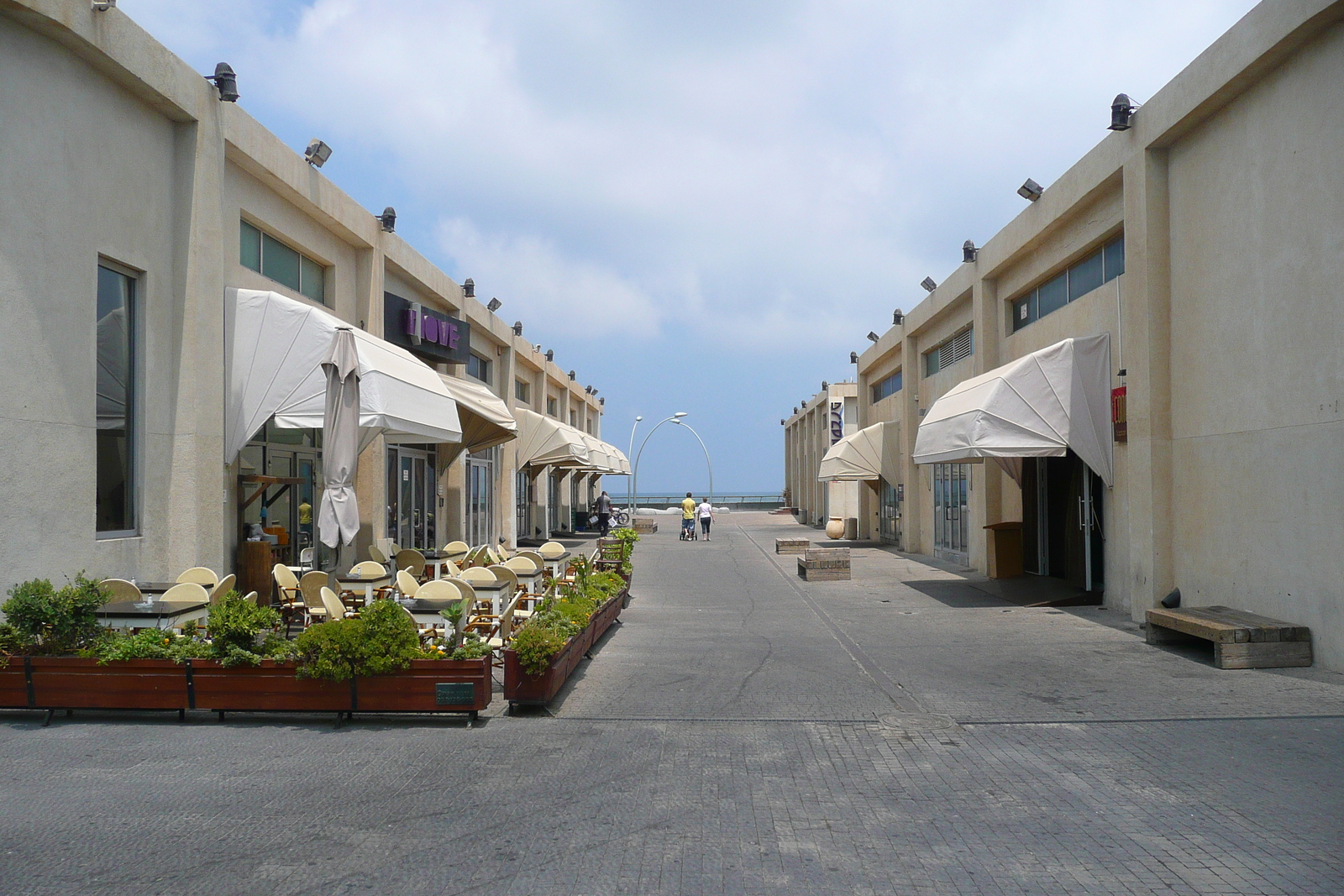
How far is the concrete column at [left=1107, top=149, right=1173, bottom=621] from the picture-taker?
11922 millimetres

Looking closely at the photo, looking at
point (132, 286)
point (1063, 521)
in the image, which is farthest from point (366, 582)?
point (1063, 521)

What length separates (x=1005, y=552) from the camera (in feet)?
57.8

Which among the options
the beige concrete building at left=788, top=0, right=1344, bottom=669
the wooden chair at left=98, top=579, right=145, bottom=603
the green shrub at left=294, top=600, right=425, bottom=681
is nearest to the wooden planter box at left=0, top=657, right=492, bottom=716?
the green shrub at left=294, top=600, right=425, bottom=681

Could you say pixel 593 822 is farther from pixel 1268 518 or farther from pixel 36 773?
pixel 1268 518

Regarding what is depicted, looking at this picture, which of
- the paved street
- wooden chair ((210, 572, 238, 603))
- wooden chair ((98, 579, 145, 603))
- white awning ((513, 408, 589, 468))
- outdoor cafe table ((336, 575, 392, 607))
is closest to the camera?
the paved street

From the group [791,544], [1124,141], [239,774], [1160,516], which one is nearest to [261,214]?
[239,774]

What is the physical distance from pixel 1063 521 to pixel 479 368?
15294 millimetres

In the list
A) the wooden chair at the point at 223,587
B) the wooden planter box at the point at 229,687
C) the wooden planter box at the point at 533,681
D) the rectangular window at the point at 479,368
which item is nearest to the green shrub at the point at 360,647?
the wooden planter box at the point at 229,687

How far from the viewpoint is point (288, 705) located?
7145 mm

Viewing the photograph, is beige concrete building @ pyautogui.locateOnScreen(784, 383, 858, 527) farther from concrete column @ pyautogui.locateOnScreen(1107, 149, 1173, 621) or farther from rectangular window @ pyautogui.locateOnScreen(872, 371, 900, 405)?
concrete column @ pyautogui.locateOnScreen(1107, 149, 1173, 621)

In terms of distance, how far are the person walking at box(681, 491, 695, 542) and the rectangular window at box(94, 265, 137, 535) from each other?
2303 centimetres

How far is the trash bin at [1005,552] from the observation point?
1758 centimetres

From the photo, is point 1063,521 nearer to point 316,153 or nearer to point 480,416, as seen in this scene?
point 480,416

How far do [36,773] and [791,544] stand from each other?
2095 centimetres
